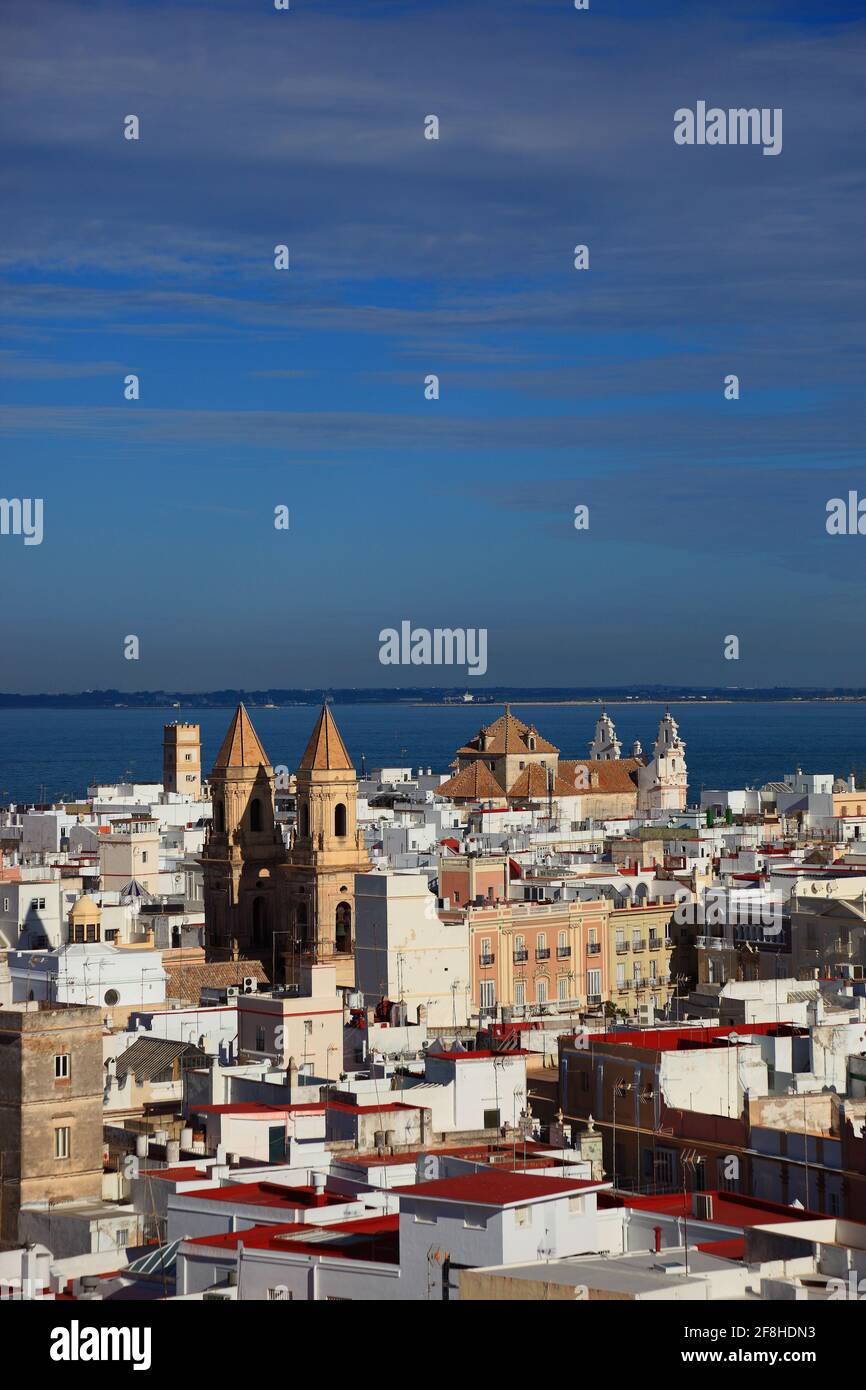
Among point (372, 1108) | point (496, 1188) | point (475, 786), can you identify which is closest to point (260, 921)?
point (372, 1108)

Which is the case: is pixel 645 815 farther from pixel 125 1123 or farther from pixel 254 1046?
pixel 125 1123

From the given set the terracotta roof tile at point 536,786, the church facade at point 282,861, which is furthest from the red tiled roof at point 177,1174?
the terracotta roof tile at point 536,786

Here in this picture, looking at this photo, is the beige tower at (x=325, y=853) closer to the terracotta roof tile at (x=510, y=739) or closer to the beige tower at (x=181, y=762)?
the beige tower at (x=181, y=762)

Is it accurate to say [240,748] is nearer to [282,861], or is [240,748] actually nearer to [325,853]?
[282,861]

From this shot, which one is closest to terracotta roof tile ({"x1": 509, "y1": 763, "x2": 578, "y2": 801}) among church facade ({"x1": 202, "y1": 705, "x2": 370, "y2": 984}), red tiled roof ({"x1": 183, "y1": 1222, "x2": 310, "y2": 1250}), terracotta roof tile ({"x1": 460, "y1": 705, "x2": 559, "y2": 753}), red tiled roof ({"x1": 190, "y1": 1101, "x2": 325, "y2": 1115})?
terracotta roof tile ({"x1": 460, "y1": 705, "x2": 559, "y2": 753})

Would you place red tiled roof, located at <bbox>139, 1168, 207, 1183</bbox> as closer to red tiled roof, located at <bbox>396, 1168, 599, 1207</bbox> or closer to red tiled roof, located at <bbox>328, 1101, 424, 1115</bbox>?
red tiled roof, located at <bbox>328, 1101, 424, 1115</bbox>
